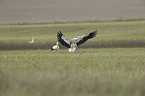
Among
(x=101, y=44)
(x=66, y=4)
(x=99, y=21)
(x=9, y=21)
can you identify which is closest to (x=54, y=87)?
(x=101, y=44)

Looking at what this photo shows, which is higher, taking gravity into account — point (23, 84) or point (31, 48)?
point (23, 84)

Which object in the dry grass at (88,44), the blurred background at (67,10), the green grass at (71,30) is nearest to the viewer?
the dry grass at (88,44)

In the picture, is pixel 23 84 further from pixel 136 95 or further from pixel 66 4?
pixel 66 4

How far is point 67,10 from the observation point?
49.8m

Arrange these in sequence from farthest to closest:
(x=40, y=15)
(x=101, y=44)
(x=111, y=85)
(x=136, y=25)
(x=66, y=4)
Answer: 1. (x=66, y=4)
2. (x=40, y=15)
3. (x=136, y=25)
4. (x=101, y=44)
5. (x=111, y=85)

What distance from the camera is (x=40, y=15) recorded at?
46219 millimetres

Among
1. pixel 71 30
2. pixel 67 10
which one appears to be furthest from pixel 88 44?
pixel 67 10

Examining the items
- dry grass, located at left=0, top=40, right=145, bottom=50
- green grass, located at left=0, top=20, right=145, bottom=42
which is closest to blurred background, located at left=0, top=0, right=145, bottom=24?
green grass, located at left=0, top=20, right=145, bottom=42

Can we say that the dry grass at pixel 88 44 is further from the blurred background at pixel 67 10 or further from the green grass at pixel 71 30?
the blurred background at pixel 67 10

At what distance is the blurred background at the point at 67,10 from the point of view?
42.4m

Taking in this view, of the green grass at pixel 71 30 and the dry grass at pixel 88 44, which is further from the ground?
the green grass at pixel 71 30

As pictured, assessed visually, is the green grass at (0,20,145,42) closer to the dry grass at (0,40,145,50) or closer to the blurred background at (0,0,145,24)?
the dry grass at (0,40,145,50)

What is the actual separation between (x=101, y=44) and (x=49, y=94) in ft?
71.5

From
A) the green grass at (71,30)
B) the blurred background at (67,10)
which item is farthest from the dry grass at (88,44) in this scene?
the blurred background at (67,10)
